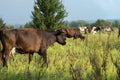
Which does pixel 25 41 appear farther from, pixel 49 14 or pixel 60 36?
pixel 49 14

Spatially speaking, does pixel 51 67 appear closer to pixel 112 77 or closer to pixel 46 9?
pixel 112 77

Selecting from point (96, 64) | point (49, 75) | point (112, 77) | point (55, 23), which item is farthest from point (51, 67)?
point (55, 23)

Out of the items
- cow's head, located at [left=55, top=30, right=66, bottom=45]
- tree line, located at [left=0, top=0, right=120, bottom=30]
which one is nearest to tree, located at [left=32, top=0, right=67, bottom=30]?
tree line, located at [left=0, top=0, right=120, bottom=30]

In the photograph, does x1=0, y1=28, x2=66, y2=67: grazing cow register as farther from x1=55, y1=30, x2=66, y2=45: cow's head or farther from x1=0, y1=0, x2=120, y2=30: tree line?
x1=0, y1=0, x2=120, y2=30: tree line

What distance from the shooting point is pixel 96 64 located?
15.8 feet

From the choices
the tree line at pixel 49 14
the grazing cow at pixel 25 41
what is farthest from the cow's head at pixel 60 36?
the tree line at pixel 49 14

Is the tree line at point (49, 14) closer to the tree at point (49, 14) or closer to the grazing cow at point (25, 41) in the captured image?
the tree at point (49, 14)

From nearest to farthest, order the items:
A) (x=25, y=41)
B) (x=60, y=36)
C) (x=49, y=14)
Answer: (x=25, y=41) → (x=60, y=36) → (x=49, y=14)

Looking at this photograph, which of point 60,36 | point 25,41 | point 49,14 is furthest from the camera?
point 49,14

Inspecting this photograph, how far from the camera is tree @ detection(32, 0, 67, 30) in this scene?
44844 mm

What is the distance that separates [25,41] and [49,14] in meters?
32.9

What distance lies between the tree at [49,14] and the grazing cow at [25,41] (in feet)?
102

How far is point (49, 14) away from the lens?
149 ft

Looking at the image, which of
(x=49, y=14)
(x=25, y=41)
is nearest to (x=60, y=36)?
(x=25, y=41)
